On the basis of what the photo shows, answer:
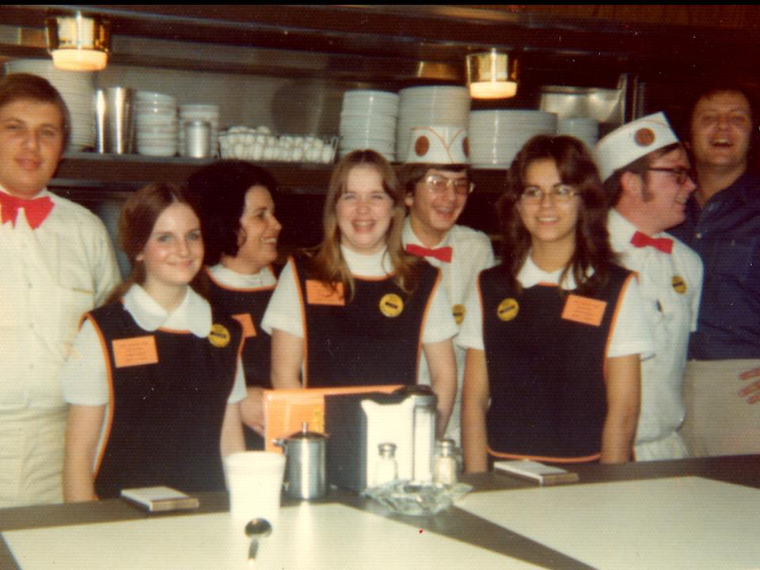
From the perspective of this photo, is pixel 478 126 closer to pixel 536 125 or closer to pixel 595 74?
pixel 536 125

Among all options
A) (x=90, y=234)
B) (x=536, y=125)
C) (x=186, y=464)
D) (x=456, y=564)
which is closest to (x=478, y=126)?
(x=536, y=125)

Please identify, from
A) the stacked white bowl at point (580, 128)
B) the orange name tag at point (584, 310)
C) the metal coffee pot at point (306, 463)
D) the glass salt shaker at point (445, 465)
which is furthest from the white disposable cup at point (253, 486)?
the stacked white bowl at point (580, 128)

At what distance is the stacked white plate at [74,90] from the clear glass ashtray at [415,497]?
140 cm

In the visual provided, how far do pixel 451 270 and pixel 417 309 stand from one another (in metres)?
0.39

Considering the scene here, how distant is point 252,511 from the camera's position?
143cm

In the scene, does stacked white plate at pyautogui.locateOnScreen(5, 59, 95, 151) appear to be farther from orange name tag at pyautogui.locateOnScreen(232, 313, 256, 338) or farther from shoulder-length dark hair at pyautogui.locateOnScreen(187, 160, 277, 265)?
orange name tag at pyautogui.locateOnScreen(232, 313, 256, 338)

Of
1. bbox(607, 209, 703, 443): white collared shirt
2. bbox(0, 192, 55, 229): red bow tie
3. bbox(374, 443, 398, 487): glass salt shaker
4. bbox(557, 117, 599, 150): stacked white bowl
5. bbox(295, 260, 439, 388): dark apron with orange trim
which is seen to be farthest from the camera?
bbox(557, 117, 599, 150): stacked white bowl

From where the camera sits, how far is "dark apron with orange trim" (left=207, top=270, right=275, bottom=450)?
8.36 ft

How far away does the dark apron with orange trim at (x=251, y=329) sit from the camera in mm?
2547

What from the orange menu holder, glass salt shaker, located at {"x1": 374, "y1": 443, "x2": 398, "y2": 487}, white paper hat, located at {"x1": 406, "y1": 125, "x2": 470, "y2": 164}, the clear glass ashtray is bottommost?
the clear glass ashtray

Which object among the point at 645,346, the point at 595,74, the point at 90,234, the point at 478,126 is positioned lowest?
the point at 645,346

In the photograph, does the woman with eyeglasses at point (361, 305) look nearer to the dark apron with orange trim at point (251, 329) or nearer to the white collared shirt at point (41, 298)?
the dark apron with orange trim at point (251, 329)

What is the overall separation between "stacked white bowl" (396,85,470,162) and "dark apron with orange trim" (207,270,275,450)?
2.09 ft

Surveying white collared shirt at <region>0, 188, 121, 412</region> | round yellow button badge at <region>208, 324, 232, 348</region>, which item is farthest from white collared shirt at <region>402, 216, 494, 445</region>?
white collared shirt at <region>0, 188, 121, 412</region>
